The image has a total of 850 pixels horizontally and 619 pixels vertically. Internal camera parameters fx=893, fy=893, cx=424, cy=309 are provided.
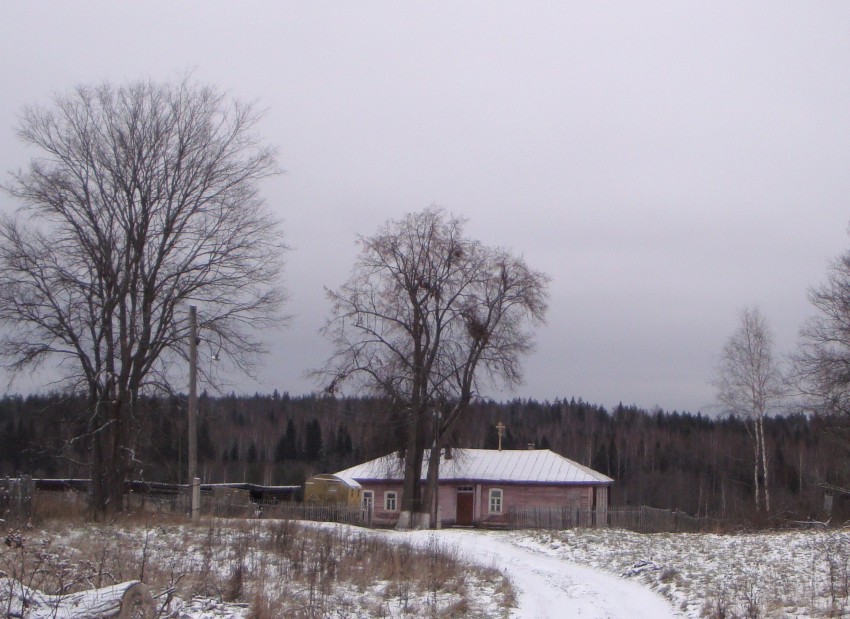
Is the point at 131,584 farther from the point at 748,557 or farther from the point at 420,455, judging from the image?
the point at 420,455

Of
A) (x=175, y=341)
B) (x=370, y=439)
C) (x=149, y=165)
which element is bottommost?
(x=370, y=439)

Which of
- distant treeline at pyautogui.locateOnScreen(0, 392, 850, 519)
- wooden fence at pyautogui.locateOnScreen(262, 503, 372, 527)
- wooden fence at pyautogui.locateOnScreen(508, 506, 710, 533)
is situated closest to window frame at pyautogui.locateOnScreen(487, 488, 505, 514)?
distant treeline at pyautogui.locateOnScreen(0, 392, 850, 519)

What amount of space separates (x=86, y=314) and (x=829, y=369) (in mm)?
26779

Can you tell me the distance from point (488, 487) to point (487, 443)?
3984 centimetres

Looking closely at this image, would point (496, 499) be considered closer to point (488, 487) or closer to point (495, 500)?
point (495, 500)

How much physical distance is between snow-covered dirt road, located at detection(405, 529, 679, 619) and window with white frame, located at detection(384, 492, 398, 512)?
27723mm

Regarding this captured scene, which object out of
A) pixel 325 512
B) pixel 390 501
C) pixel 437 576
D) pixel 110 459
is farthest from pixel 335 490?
pixel 437 576

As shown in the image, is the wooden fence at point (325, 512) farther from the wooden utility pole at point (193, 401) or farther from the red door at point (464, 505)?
the red door at point (464, 505)

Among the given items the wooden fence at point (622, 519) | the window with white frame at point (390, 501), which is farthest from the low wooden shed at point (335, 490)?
the wooden fence at point (622, 519)

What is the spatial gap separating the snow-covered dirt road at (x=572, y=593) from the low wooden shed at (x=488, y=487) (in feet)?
80.6

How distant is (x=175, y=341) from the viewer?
2730 centimetres

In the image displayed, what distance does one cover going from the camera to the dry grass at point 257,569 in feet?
35.7

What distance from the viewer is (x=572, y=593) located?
16297mm

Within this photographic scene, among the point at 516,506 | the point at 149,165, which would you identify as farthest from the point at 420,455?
the point at 149,165
